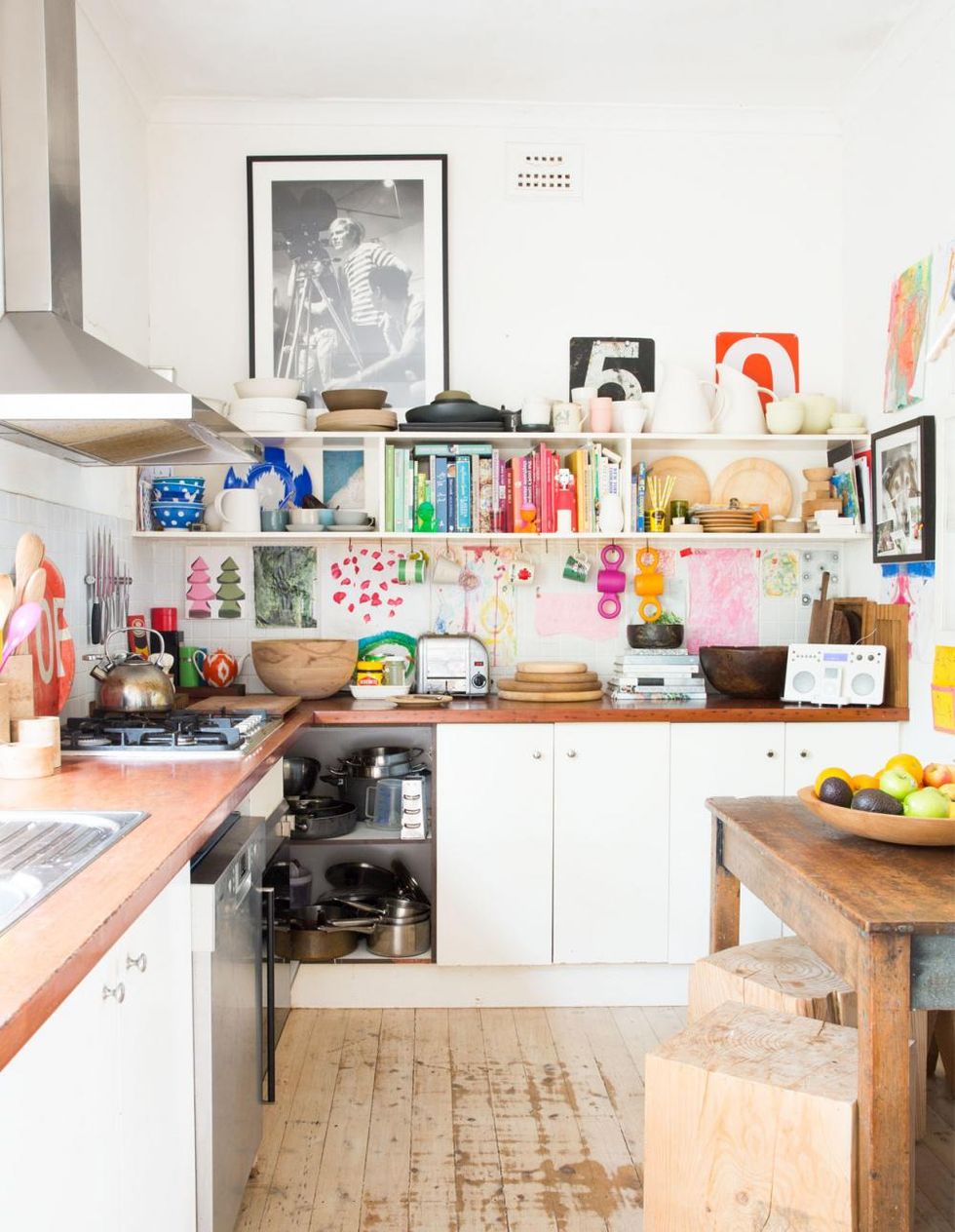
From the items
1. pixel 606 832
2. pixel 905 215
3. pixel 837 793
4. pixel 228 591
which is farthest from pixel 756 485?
pixel 837 793

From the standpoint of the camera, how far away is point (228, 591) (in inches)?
153

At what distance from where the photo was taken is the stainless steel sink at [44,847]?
56.5 inches

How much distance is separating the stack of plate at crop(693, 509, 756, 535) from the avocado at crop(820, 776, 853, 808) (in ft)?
6.13

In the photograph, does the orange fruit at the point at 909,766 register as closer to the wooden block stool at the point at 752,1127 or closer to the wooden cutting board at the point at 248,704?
the wooden block stool at the point at 752,1127

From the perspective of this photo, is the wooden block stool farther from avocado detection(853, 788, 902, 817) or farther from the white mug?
the white mug

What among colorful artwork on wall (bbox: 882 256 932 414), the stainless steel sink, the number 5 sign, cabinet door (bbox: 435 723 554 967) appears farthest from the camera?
cabinet door (bbox: 435 723 554 967)

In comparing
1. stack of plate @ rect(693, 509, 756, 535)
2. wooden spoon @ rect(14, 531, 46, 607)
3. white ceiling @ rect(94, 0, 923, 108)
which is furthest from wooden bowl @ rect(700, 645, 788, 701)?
wooden spoon @ rect(14, 531, 46, 607)

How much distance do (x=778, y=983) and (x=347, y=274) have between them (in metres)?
2.85

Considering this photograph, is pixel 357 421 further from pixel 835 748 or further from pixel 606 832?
pixel 835 748

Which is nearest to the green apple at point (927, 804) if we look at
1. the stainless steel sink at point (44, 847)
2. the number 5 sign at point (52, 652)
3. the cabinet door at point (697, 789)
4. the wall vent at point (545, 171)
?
the stainless steel sink at point (44, 847)

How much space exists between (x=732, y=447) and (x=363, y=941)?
2207 millimetres

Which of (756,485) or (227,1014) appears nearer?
(227,1014)

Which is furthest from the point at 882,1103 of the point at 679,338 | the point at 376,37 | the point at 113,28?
the point at 113,28

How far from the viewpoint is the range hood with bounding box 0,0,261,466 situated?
2.13m
